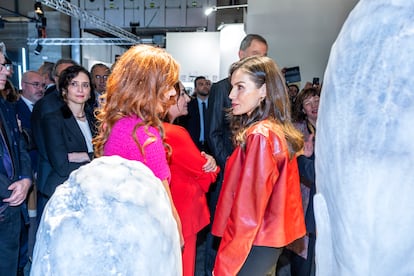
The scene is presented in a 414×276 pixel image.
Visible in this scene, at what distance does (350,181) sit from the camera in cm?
44

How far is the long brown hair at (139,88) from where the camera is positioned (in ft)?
4.18

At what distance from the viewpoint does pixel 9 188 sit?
187 cm

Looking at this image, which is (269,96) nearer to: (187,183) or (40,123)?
(187,183)

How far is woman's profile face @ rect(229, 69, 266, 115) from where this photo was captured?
156cm

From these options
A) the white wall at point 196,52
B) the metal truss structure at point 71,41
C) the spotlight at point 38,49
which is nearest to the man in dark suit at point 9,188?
the white wall at point 196,52

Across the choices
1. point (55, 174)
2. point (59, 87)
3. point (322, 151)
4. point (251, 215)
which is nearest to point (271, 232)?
point (251, 215)

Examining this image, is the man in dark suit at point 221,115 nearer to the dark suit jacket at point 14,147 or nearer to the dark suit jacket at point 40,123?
the dark suit jacket at point 40,123

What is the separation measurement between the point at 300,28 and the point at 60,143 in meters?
3.75

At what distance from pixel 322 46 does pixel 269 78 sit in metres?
3.18

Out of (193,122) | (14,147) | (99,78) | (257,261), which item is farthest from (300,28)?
(257,261)

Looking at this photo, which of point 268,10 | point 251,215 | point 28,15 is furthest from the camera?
point 28,15

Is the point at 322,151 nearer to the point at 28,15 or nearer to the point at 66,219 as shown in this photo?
the point at 66,219

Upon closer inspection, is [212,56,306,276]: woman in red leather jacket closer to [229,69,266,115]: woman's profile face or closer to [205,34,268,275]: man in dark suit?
[229,69,266,115]: woman's profile face

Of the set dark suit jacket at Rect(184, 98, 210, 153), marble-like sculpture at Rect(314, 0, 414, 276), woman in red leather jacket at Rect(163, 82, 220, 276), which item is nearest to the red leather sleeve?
woman in red leather jacket at Rect(163, 82, 220, 276)
